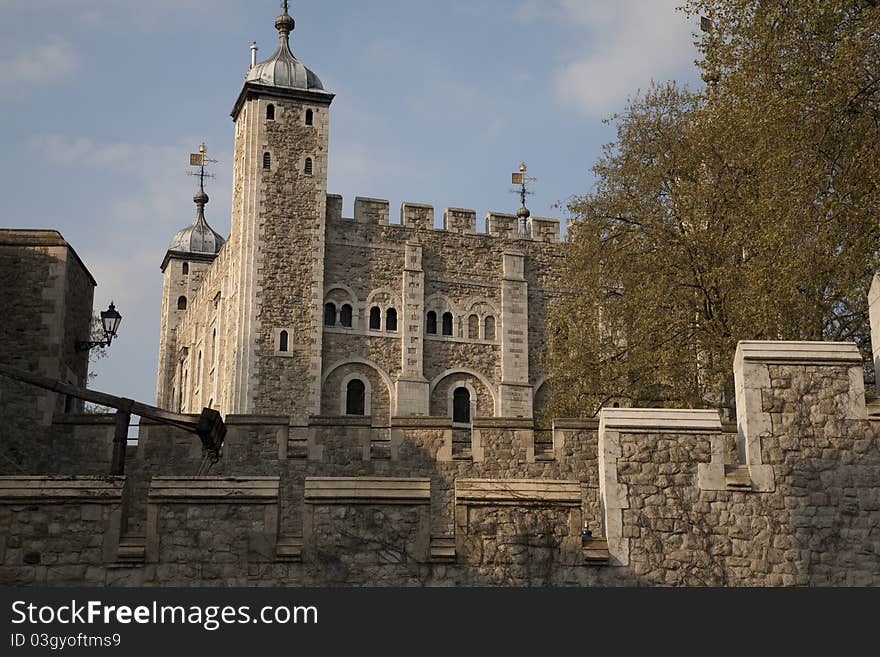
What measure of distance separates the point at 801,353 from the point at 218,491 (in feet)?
16.0

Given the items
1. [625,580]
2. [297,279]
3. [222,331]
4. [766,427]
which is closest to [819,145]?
[766,427]

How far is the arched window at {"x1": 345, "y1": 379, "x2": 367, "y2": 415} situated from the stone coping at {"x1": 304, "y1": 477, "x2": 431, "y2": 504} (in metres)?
34.8

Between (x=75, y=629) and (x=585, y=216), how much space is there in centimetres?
1924

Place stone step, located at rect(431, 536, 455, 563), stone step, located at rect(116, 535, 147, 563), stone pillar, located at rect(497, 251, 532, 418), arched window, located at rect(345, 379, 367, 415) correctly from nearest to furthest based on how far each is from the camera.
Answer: stone step, located at rect(116, 535, 147, 563) < stone step, located at rect(431, 536, 455, 563) < arched window, located at rect(345, 379, 367, 415) < stone pillar, located at rect(497, 251, 532, 418)

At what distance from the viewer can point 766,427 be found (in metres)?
11.4

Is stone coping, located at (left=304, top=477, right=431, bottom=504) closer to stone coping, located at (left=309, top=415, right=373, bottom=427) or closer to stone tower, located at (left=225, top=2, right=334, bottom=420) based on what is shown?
stone coping, located at (left=309, top=415, right=373, bottom=427)

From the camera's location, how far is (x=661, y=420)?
37.2 ft


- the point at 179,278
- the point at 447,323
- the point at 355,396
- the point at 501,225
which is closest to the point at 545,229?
the point at 501,225

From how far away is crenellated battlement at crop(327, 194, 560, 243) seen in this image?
156ft

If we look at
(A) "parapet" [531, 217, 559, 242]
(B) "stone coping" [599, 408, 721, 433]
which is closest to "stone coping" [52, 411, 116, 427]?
(B) "stone coping" [599, 408, 721, 433]

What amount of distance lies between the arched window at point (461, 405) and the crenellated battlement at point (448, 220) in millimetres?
5682

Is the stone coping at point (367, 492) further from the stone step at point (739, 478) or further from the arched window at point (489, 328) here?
the arched window at point (489, 328)

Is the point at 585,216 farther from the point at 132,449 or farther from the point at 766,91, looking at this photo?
the point at 132,449

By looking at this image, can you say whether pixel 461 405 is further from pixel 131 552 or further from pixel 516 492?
pixel 131 552
